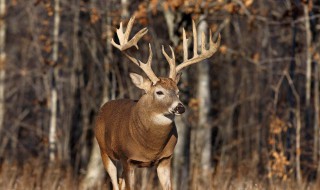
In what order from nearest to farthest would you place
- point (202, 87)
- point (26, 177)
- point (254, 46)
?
1. point (26, 177)
2. point (202, 87)
3. point (254, 46)

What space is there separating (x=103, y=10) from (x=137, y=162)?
738cm

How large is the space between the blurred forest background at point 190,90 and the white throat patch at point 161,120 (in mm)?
1549

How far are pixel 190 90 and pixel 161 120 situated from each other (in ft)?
35.8

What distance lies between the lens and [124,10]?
13914 mm

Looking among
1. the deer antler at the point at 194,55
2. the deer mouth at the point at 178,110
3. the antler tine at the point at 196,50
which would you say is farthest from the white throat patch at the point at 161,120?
the antler tine at the point at 196,50

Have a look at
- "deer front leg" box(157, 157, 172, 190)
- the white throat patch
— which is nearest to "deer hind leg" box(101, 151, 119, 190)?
"deer front leg" box(157, 157, 172, 190)

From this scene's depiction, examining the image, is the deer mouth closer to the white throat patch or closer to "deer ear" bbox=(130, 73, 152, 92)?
the white throat patch

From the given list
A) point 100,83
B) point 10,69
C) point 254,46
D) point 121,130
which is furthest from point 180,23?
point 10,69

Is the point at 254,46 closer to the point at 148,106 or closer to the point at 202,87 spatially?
the point at 202,87

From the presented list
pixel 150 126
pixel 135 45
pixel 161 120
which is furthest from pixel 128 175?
pixel 135 45

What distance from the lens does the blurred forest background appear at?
41.3 ft

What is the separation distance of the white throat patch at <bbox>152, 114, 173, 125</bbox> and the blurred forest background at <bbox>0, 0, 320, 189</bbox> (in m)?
1.55

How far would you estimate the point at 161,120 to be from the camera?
8.20m

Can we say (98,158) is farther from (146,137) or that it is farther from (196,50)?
(146,137)
